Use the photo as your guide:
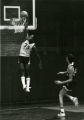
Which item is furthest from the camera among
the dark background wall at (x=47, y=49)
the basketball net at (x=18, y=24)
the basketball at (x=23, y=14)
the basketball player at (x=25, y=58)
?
the dark background wall at (x=47, y=49)

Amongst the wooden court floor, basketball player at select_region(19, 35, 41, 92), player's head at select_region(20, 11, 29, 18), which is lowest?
the wooden court floor

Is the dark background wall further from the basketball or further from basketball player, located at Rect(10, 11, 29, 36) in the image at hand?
the basketball

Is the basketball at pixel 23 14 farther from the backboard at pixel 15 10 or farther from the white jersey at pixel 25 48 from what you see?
the white jersey at pixel 25 48

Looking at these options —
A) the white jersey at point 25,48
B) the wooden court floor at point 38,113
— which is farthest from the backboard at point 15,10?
the wooden court floor at point 38,113

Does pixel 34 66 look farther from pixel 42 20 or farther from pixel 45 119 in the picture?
pixel 45 119

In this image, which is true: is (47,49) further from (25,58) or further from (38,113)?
(38,113)

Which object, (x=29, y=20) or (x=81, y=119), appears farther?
(x=29, y=20)

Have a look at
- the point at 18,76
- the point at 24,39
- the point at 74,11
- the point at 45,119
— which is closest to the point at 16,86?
the point at 18,76

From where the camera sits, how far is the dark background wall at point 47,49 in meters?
19.8

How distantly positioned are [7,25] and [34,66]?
6.23ft

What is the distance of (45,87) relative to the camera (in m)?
20.3

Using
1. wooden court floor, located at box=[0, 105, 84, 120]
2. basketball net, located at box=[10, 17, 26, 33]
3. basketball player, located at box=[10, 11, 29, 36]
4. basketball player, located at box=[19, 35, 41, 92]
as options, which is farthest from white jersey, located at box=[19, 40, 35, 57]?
wooden court floor, located at box=[0, 105, 84, 120]

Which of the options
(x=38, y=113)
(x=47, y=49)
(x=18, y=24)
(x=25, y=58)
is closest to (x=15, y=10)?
(x=18, y=24)

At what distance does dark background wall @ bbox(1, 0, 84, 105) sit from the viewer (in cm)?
1977
